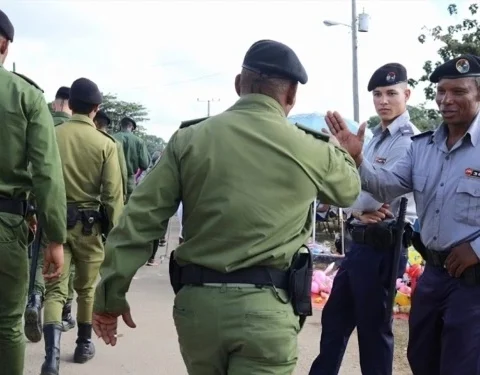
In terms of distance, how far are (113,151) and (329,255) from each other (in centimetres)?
524

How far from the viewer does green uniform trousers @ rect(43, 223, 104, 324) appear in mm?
4715

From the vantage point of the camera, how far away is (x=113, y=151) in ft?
16.5

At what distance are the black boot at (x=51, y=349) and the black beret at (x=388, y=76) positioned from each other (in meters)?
2.71

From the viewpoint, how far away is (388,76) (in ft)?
13.5

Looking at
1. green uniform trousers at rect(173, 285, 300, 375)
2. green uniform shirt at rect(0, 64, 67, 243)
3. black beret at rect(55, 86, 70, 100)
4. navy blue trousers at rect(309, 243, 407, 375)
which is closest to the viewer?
green uniform trousers at rect(173, 285, 300, 375)

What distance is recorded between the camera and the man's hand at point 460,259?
10.3ft

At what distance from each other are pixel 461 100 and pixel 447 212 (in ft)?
1.88

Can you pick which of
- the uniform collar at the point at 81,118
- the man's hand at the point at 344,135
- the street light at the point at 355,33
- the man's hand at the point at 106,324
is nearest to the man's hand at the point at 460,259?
the man's hand at the point at 344,135

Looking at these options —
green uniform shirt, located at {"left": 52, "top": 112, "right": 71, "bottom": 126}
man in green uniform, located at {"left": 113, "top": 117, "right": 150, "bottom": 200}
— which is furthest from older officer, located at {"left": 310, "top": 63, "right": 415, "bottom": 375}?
man in green uniform, located at {"left": 113, "top": 117, "right": 150, "bottom": 200}

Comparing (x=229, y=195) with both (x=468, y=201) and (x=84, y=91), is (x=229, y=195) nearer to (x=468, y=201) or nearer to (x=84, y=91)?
(x=468, y=201)

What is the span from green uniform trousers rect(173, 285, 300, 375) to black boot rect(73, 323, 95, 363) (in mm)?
2715

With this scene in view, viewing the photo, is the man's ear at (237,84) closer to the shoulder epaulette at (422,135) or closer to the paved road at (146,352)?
the shoulder epaulette at (422,135)

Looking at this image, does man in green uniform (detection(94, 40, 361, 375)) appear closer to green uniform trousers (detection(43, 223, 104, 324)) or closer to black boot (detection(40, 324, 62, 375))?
black boot (detection(40, 324, 62, 375))

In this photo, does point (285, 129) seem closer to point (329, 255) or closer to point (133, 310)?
point (133, 310)
